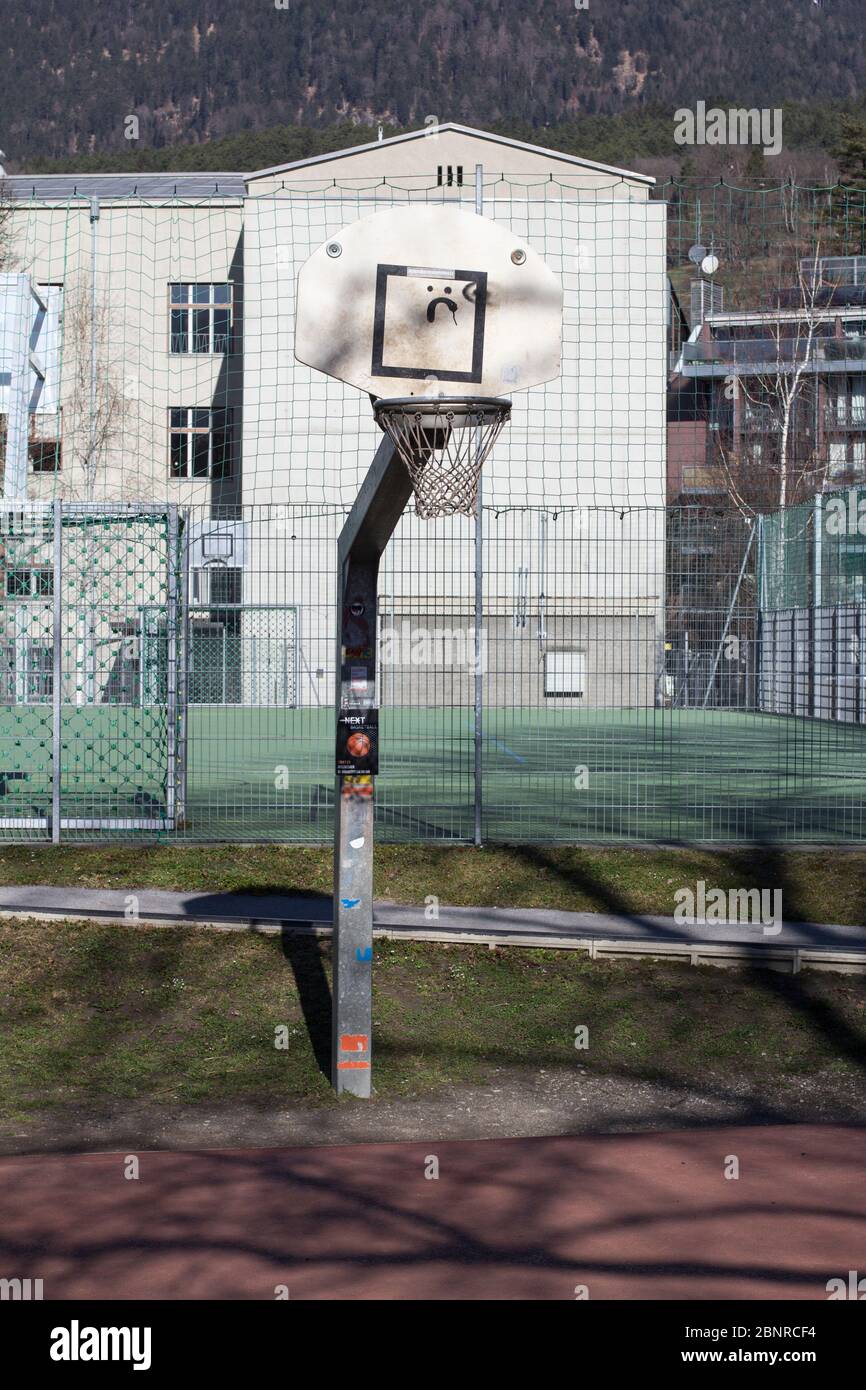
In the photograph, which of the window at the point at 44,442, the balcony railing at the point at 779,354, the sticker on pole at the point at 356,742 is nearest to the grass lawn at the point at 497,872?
the sticker on pole at the point at 356,742

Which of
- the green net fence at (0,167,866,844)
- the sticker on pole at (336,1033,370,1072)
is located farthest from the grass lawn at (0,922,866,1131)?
the green net fence at (0,167,866,844)

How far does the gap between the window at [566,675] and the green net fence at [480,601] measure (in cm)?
4

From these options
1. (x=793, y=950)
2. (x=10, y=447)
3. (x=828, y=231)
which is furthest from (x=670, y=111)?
(x=793, y=950)

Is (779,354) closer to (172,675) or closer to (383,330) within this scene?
(172,675)

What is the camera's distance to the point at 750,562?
975 inches

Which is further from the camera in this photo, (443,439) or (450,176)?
→ (450,176)

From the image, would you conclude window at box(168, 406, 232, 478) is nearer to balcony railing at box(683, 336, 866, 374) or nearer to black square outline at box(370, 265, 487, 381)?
balcony railing at box(683, 336, 866, 374)

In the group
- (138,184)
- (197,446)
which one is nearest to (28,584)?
(197,446)

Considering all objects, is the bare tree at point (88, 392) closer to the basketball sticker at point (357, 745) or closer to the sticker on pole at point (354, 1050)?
the basketball sticker at point (357, 745)

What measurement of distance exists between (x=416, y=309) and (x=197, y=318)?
3289cm

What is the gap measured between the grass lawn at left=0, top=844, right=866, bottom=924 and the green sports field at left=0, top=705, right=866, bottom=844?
588 mm

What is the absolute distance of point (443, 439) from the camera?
6371 mm

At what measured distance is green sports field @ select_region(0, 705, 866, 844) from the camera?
1353 centimetres

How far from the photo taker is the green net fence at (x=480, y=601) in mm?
14008
